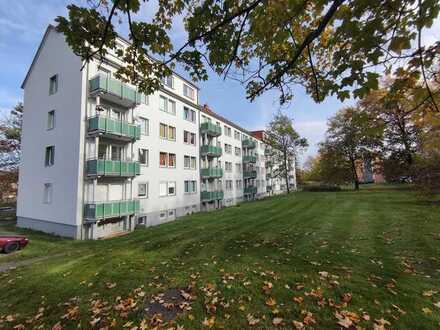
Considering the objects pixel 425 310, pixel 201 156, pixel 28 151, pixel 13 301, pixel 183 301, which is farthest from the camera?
pixel 201 156

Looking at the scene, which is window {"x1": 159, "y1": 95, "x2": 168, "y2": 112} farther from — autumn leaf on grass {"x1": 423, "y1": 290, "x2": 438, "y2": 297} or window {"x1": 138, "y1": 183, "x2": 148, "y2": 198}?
autumn leaf on grass {"x1": 423, "y1": 290, "x2": 438, "y2": 297}

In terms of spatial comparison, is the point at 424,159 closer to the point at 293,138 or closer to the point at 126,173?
the point at 126,173

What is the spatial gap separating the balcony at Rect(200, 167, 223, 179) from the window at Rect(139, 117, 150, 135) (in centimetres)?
956

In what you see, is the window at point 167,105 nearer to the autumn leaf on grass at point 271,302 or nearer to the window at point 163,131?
the window at point 163,131

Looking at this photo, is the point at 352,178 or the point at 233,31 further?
the point at 352,178

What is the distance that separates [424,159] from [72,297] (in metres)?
20.1

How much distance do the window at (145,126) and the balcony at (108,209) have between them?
20.7 feet

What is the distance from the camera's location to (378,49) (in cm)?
274

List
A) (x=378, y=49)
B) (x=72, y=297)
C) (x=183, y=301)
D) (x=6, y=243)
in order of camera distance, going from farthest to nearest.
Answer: (x=6, y=243)
(x=72, y=297)
(x=183, y=301)
(x=378, y=49)

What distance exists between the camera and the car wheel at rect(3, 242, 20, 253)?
12084 millimetres

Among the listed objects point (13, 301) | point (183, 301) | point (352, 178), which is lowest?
point (13, 301)

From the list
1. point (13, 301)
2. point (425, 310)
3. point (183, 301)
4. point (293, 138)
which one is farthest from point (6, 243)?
point (293, 138)

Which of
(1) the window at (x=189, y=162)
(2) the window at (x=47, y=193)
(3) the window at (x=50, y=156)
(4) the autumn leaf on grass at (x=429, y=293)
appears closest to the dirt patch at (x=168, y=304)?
(4) the autumn leaf on grass at (x=429, y=293)

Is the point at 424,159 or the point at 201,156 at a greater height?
the point at 201,156
